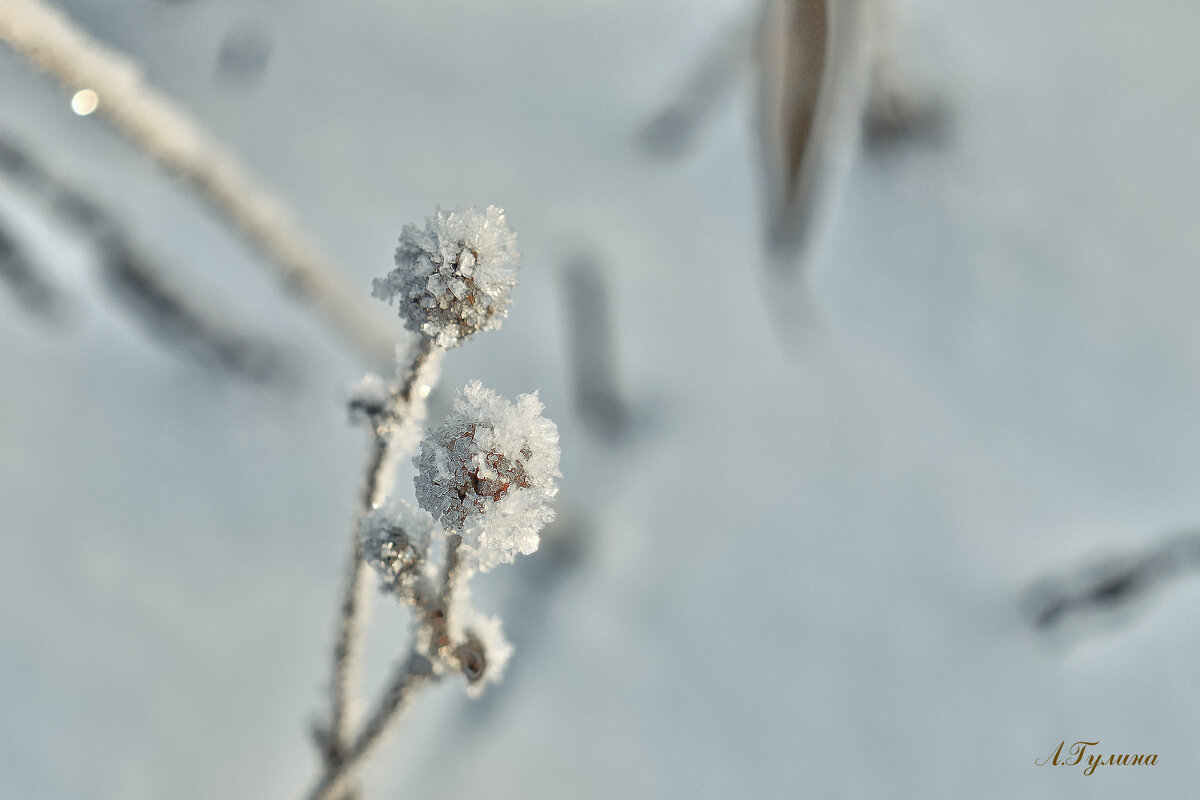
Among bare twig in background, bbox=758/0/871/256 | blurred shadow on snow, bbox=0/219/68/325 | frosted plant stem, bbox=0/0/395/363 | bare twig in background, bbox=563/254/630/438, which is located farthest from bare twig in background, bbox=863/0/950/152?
blurred shadow on snow, bbox=0/219/68/325

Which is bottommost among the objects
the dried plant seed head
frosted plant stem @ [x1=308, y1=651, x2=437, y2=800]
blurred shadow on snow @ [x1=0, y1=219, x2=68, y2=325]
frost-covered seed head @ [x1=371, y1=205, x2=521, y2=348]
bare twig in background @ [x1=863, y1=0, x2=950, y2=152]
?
frosted plant stem @ [x1=308, y1=651, x2=437, y2=800]

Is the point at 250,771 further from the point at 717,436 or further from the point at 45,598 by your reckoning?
the point at 717,436

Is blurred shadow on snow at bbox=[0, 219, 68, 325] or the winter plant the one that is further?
blurred shadow on snow at bbox=[0, 219, 68, 325]

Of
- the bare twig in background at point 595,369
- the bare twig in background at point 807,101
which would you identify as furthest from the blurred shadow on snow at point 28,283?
the bare twig in background at point 807,101

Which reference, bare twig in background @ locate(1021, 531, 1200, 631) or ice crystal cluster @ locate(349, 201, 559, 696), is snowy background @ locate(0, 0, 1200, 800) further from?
ice crystal cluster @ locate(349, 201, 559, 696)

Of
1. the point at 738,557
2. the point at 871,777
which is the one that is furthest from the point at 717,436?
the point at 871,777

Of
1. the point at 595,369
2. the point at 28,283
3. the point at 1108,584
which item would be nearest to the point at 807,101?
the point at 595,369
